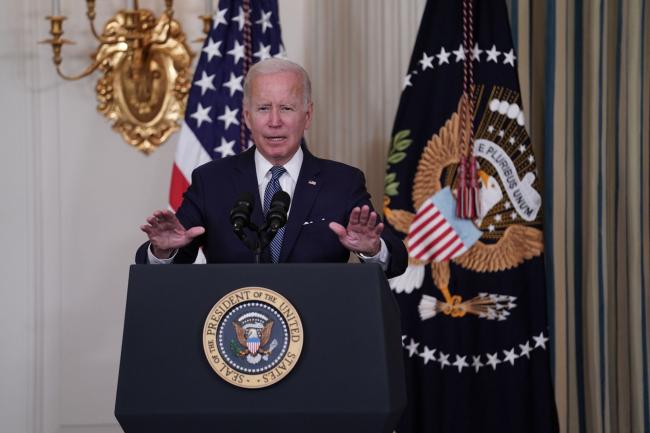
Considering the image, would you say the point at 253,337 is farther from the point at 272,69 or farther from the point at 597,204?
the point at 597,204

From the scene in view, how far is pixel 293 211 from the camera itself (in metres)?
2.58

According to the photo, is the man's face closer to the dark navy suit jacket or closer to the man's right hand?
the dark navy suit jacket

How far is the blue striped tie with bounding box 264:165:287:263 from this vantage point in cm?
255

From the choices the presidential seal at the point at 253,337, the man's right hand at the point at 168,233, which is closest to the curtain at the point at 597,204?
the man's right hand at the point at 168,233

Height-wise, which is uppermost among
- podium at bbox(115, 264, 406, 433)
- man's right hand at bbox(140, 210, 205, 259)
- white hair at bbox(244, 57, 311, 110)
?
white hair at bbox(244, 57, 311, 110)

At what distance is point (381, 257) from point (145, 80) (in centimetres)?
252

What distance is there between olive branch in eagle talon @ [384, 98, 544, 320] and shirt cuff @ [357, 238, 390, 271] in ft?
5.27

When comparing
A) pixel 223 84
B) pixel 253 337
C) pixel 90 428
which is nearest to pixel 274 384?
pixel 253 337

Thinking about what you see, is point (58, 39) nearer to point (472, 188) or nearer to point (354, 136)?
point (354, 136)

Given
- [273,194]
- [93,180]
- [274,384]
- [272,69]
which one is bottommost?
[274,384]

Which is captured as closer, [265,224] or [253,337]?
[253,337]

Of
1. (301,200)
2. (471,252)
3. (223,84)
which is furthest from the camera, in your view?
(223,84)

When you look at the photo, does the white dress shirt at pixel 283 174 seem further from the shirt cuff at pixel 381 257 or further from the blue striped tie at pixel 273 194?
the shirt cuff at pixel 381 257

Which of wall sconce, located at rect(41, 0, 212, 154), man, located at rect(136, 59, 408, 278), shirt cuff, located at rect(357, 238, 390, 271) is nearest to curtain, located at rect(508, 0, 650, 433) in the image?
wall sconce, located at rect(41, 0, 212, 154)
